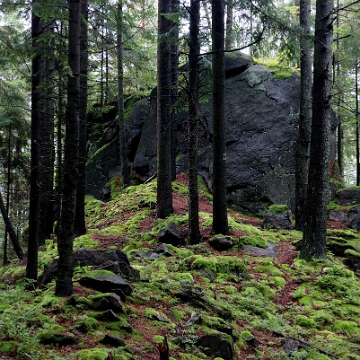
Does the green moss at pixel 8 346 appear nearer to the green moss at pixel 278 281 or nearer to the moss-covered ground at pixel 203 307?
the moss-covered ground at pixel 203 307

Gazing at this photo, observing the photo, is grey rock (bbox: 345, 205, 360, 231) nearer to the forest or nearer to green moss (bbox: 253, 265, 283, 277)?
the forest

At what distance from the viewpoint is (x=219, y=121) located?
9625 millimetres

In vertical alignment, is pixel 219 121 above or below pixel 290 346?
above

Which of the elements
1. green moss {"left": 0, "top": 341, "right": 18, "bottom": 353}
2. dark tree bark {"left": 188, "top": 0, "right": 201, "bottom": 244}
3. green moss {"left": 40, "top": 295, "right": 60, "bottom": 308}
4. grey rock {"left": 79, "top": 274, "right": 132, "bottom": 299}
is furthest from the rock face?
green moss {"left": 0, "top": 341, "right": 18, "bottom": 353}

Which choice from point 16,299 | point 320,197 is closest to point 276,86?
point 320,197

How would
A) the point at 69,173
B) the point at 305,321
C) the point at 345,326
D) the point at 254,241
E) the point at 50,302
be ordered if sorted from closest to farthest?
1. the point at 50,302
2. the point at 69,173
3. the point at 345,326
4. the point at 305,321
5. the point at 254,241

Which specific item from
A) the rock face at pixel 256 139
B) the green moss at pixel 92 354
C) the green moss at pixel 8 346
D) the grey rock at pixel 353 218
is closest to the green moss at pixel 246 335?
the green moss at pixel 92 354

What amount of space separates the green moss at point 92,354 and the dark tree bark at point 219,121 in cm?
637

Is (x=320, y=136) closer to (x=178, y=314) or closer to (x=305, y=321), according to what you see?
(x=305, y=321)

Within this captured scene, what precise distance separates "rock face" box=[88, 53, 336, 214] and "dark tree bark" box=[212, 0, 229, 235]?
14.8 feet

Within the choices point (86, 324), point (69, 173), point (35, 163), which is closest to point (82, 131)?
point (35, 163)

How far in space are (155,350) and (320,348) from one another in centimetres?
273

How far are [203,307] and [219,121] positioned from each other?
5.42 m

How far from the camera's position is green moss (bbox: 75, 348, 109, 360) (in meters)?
3.53
